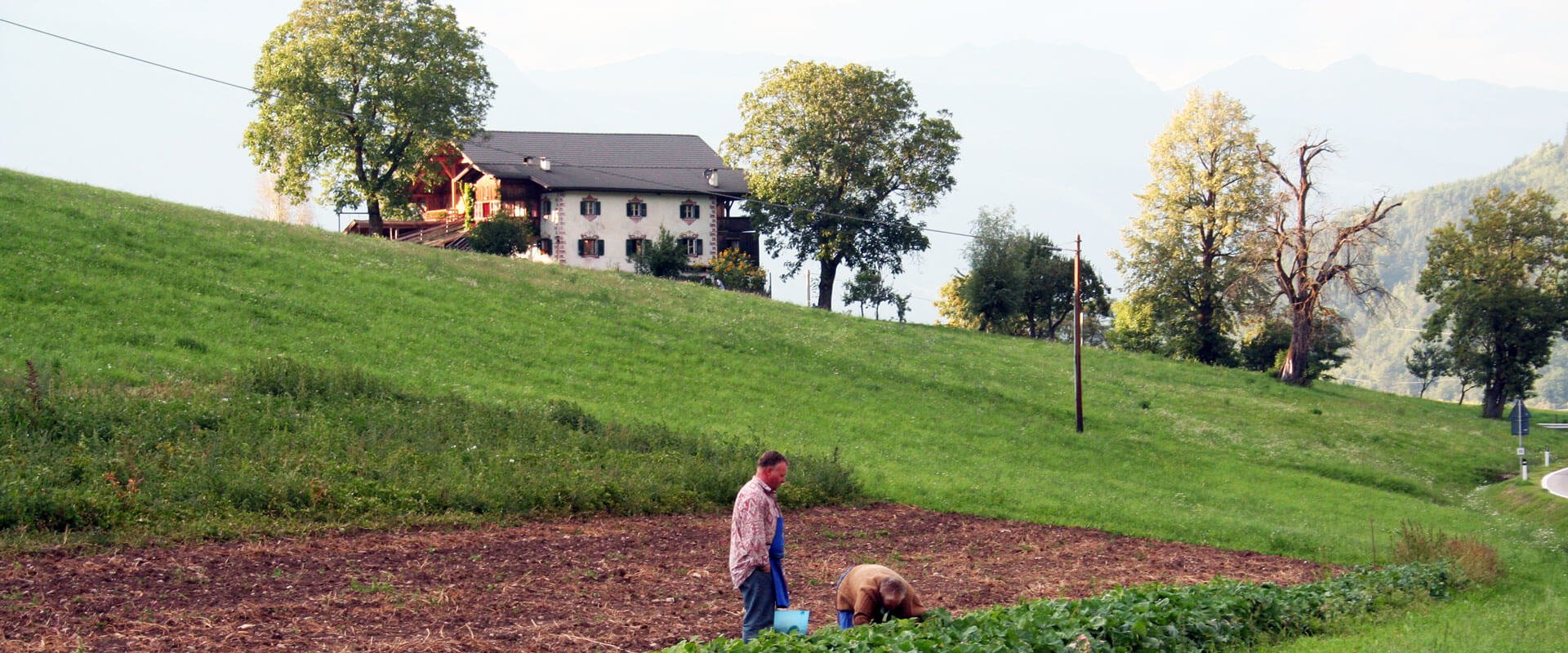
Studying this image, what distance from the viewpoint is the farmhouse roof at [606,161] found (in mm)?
71688

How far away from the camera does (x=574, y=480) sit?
19406 millimetres

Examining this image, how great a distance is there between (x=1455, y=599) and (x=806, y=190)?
51.6 metres

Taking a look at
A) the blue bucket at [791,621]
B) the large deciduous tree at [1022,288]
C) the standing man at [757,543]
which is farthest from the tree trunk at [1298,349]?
the blue bucket at [791,621]

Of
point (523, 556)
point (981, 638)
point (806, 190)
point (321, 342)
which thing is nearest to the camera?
point (981, 638)

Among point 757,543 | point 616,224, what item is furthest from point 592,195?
point 757,543

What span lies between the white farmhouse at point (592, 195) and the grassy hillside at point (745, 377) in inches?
881

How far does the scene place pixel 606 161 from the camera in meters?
77.2

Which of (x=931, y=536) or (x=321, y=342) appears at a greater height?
(x=321, y=342)

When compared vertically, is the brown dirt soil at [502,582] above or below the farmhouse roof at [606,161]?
below

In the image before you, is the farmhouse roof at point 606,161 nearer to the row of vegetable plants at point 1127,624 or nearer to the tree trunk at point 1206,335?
the tree trunk at point 1206,335

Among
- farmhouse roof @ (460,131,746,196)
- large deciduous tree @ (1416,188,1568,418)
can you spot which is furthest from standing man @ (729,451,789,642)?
large deciduous tree @ (1416,188,1568,418)

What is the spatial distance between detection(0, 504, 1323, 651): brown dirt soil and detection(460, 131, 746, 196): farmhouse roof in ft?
174

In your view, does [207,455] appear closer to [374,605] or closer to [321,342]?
[374,605]

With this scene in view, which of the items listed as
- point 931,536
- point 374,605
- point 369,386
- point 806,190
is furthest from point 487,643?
point 806,190
